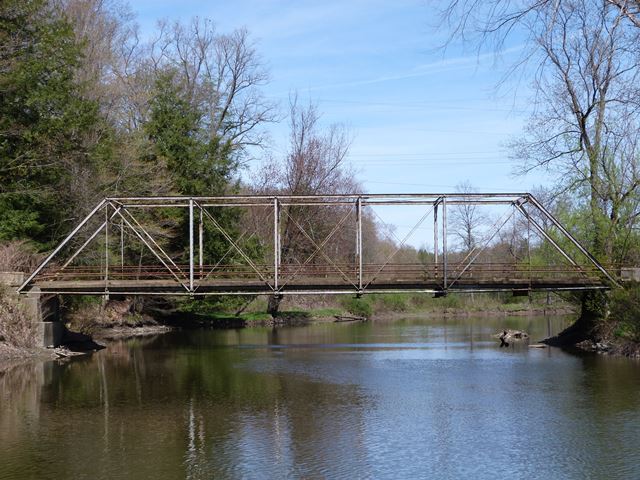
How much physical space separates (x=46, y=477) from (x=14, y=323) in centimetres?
1842

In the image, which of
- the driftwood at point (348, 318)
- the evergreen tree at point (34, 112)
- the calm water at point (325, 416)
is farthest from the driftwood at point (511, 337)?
the evergreen tree at point (34, 112)

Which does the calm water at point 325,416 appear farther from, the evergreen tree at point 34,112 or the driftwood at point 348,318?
the driftwood at point 348,318

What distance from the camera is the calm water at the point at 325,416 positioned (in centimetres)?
1466

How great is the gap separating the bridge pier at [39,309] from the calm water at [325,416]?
2.01 meters

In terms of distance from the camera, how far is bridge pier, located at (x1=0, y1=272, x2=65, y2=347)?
3121cm

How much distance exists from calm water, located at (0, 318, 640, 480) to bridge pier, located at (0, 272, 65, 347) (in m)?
2.01

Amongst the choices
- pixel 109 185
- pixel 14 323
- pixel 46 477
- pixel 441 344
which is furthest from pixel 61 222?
pixel 46 477

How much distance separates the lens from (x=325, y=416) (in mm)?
19297

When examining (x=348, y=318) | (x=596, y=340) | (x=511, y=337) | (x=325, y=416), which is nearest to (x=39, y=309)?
(x=325, y=416)

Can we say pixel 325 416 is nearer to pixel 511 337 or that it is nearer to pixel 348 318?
pixel 511 337

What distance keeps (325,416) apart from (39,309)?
1742 centimetres

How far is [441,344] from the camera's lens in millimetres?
38156

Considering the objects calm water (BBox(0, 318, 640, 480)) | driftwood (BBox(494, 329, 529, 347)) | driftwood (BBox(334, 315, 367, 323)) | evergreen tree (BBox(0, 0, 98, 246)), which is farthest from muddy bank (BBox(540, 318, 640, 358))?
driftwood (BBox(334, 315, 367, 323))

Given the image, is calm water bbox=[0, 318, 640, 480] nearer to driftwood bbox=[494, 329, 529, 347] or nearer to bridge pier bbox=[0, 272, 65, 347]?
bridge pier bbox=[0, 272, 65, 347]
